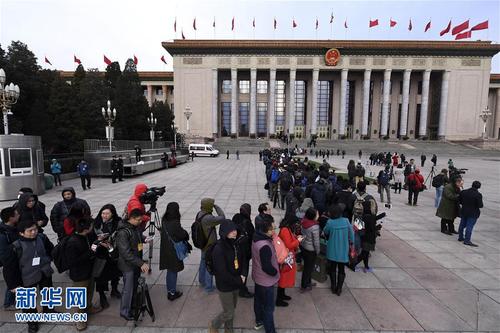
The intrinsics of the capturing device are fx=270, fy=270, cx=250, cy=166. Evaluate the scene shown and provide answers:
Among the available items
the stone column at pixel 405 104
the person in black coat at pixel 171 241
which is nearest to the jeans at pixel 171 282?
the person in black coat at pixel 171 241

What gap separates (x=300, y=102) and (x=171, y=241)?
68.3 m

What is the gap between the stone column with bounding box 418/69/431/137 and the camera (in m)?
61.0

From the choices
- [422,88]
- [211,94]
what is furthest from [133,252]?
[422,88]

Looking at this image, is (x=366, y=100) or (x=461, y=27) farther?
(x=366, y=100)

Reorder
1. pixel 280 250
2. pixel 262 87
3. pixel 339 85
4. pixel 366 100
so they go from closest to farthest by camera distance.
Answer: pixel 280 250 < pixel 366 100 < pixel 339 85 < pixel 262 87

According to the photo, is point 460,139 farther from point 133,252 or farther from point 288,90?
point 133,252

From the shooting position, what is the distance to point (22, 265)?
12.3 feet

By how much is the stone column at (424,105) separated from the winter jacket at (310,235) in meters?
70.1

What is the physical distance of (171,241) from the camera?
4.35 m

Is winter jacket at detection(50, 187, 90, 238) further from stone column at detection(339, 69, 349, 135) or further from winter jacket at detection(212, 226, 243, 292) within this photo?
stone column at detection(339, 69, 349, 135)

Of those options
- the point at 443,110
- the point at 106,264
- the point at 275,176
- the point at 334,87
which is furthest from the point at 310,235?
the point at 443,110

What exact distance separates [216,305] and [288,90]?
6621cm

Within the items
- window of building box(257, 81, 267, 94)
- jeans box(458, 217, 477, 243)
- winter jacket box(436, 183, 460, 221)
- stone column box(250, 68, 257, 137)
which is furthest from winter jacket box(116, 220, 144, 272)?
window of building box(257, 81, 267, 94)

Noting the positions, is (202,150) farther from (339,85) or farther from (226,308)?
(226,308)
